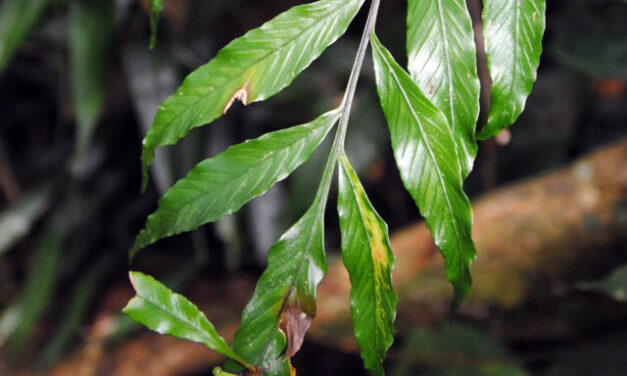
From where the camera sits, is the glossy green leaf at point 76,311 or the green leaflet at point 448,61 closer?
the green leaflet at point 448,61

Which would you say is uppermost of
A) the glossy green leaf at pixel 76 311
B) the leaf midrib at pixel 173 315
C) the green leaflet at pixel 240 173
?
the green leaflet at pixel 240 173

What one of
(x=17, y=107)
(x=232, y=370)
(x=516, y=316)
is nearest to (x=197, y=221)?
(x=232, y=370)

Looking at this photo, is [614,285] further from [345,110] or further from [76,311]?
[76,311]

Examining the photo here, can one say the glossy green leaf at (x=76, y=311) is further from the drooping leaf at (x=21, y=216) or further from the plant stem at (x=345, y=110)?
the plant stem at (x=345, y=110)

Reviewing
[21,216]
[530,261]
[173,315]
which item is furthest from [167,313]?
[21,216]

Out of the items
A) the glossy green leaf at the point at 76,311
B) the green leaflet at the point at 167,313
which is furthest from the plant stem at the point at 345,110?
the glossy green leaf at the point at 76,311

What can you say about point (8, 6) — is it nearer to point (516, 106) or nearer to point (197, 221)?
point (197, 221)
